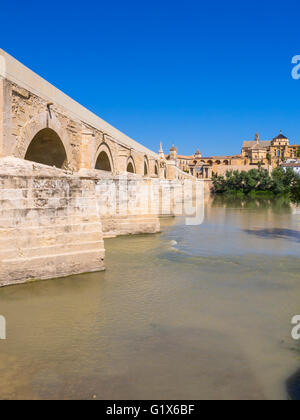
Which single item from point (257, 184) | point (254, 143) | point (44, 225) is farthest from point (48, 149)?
point (254, 143)

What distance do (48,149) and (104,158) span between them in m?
6.73

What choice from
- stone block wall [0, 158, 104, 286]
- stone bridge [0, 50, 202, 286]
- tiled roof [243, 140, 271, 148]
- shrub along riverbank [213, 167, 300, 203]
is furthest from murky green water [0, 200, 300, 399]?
tiled roof [243, 140, 271, 148]

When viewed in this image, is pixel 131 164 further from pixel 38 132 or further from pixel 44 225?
pixel 44 225

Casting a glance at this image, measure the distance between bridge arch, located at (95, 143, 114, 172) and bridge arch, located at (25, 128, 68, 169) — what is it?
3699 mm

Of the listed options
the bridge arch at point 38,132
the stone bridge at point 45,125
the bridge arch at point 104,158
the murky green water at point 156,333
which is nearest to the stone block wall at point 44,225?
the murky green water at point 156,333

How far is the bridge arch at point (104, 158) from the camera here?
17534mm

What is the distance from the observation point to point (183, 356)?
4180mm

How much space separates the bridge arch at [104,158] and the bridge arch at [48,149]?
3699mm

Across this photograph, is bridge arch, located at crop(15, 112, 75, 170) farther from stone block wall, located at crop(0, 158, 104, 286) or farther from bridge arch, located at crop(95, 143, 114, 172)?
bridge arch, located at crop(95, 143, 114, 172)

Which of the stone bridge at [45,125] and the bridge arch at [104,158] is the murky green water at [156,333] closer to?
the stone bridge at [45,125]

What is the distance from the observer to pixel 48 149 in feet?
41.2

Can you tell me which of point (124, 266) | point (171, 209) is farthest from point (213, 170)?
point (124, 266)
